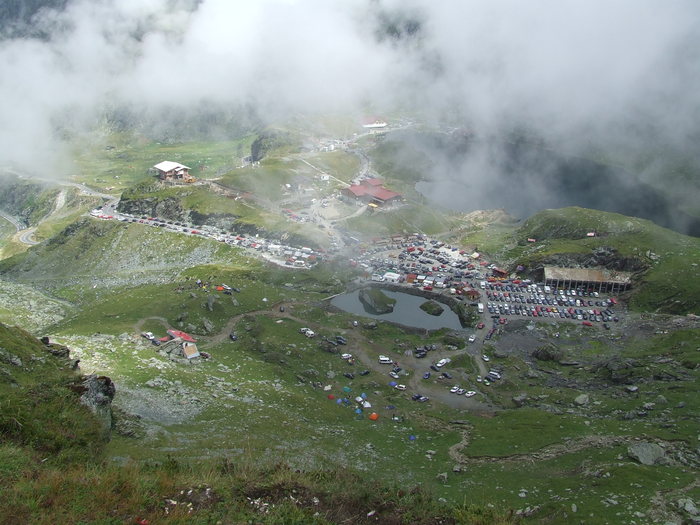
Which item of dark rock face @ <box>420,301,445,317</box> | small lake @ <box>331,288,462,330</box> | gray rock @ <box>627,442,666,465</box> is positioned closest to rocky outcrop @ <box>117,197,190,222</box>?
small lake @ <box>331,288,462,330</box>

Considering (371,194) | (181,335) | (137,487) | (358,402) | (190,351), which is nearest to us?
(137,487)

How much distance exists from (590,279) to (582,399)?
53442 mm

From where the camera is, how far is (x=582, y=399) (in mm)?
71562

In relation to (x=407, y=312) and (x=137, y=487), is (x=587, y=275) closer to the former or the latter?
(x=407, y=312)

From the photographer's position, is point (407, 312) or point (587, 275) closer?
point (407, 312)

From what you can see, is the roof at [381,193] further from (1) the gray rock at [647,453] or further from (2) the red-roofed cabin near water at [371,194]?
(1) the gray rock at [647,453]

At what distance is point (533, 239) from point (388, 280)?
52.9 m

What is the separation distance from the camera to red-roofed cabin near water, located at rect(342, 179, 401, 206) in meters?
168

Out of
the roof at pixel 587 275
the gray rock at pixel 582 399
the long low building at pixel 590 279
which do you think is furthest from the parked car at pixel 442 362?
Answer: the roof at pixel 587 275

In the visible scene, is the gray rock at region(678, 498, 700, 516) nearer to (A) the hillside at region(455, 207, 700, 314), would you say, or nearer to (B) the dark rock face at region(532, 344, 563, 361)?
(B) the dark rock face at region(532, 344, 563, 361)

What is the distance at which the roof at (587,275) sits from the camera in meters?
117

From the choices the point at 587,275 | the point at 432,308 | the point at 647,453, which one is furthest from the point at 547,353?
the point at 587,275

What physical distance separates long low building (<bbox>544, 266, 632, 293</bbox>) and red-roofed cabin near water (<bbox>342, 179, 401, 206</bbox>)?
208ft

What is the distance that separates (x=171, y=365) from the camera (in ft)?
234
